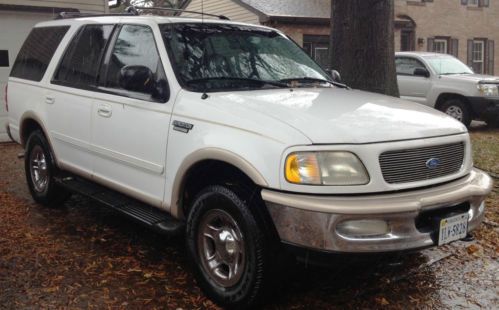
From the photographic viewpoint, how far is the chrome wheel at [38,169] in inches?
229

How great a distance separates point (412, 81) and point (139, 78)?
9.92 m

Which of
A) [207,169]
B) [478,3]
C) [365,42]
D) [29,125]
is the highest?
[478,3]

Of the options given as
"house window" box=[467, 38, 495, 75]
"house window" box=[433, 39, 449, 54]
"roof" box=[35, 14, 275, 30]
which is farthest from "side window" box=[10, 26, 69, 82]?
"house window" box=[467, 38, 495, 75]

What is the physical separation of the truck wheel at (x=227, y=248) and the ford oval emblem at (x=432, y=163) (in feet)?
3.46

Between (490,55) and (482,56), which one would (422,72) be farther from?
(490,55)

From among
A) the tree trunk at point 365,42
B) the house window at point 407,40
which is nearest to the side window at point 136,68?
the tree trunk at point 365,42

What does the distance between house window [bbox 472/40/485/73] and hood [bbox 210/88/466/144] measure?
22.1 meters

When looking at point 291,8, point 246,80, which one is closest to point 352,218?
point 246,80

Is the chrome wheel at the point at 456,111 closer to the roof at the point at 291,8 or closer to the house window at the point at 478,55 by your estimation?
the roof at the point at 291,8

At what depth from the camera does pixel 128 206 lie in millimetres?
4395

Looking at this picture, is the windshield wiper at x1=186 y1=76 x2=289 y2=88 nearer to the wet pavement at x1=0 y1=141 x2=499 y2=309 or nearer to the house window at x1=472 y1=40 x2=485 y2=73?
the wet pavement at x1=0 y1=141 x2=499 y2=309

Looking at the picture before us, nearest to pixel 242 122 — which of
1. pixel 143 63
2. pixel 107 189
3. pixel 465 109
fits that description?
pixel 143 63

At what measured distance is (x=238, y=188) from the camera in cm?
344

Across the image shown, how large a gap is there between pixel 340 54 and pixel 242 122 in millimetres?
3698
